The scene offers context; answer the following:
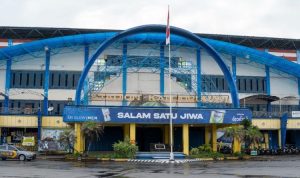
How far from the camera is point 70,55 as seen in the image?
60.4m

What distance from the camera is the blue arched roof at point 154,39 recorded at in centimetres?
5791

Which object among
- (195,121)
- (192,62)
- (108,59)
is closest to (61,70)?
(108,59)

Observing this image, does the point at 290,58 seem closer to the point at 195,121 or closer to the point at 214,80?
the point at 214,80

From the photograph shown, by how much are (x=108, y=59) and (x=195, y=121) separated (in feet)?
67.3

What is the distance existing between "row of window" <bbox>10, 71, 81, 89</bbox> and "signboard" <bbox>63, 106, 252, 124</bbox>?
56.4ft

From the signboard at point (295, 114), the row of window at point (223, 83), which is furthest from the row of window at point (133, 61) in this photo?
the signboard at point (295, 114)

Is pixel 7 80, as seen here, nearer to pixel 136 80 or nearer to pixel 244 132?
pixel 136 80

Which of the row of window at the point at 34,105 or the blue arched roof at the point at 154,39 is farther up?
the blue arched roof at the point at 154,39

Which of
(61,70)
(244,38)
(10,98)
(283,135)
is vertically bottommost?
(283,135)

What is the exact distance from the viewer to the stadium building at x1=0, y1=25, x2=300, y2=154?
55.3 meters

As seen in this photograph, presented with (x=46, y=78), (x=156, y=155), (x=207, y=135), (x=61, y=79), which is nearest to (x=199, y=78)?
(x=207, y=135)

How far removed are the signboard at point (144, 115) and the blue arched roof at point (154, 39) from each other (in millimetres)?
17583

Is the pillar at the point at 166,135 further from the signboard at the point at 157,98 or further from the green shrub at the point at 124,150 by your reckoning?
the green shrub at the point at 124,150

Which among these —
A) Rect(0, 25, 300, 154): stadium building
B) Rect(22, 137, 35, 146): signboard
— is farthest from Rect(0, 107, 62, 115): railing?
Rect(22, 137, 35, 146): signboard
